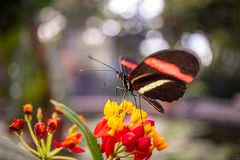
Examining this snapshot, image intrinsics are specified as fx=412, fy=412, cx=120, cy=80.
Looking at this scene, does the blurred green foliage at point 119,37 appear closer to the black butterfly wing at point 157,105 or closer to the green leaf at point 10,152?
the black butterfly wing at point 157,105

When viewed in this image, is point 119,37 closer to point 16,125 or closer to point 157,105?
point 157,105

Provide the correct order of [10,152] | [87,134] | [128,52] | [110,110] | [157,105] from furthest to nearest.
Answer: [128,52] < [157,105] < [110,110] < [87,134] < [10,152]

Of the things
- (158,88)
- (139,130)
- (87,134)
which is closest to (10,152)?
(87,134)

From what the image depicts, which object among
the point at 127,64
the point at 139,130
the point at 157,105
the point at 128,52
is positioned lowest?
the point at 139,130

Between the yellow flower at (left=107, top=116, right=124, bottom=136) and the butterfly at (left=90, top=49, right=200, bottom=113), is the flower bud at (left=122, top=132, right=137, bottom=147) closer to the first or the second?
the yellow flower at (left=107, top=116, right=124, bottom=136)

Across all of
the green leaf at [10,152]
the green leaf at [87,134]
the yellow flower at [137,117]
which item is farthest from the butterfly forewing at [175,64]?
the green leaf at [10,152]

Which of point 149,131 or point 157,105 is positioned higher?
point 157,105

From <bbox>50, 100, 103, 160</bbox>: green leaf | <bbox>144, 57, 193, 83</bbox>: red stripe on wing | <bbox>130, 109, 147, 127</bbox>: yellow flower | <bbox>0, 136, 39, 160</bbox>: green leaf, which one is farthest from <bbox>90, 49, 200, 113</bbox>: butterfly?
<bbox>0, 136, 39, 160</bbox>: green leaf
